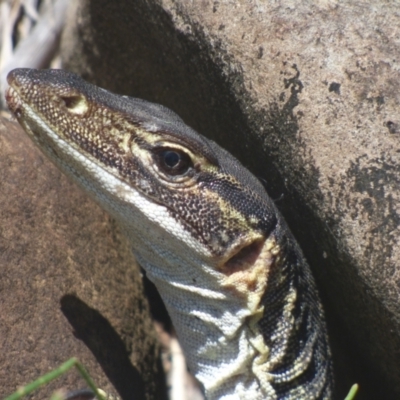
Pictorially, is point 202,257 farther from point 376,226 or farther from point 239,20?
point 239,20

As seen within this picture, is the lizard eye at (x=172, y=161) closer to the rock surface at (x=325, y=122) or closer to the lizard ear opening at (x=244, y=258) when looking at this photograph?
the lizard ear opening at (x=244, y=258)

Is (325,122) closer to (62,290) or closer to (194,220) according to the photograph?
(194,220)

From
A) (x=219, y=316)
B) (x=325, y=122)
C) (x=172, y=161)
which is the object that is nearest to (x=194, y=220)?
(x=172, y=161)

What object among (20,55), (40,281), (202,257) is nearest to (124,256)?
(40,281)

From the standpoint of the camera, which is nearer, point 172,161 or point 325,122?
point 172,161

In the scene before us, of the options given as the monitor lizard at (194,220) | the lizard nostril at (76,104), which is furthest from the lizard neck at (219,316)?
the lizard nostril at (76,104)

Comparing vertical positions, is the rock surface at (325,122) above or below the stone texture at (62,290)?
above
